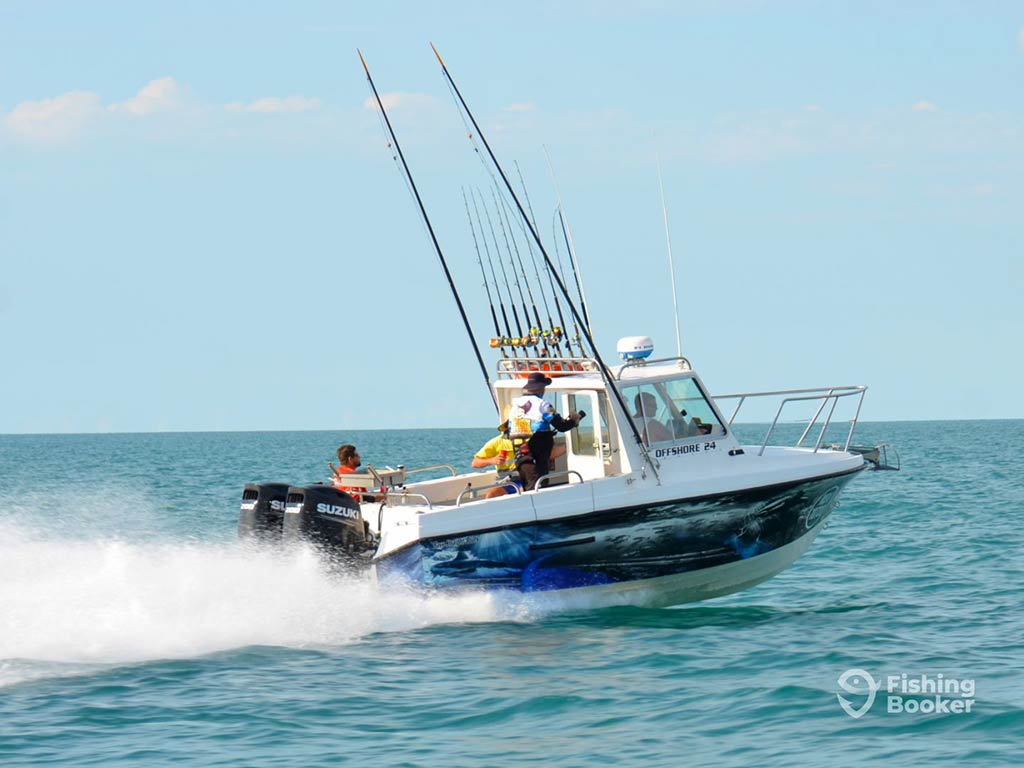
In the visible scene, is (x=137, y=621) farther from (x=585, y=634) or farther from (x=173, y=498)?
(x=173, y=498)

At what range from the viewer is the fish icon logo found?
8.32 m

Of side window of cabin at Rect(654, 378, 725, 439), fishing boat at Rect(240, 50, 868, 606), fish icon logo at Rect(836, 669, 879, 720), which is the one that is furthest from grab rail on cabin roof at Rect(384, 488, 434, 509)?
fish icon logo at Rect(836, 669, 879, 720)

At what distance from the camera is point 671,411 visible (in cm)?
1132

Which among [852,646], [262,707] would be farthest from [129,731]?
[852,646]

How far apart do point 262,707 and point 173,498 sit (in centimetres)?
2285

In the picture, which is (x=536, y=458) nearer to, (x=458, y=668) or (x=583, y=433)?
(x=583, y=433)

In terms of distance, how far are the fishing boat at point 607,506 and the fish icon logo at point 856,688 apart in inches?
84.8

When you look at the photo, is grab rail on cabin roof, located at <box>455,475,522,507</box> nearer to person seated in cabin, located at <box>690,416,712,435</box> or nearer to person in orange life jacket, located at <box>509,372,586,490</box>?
person in orange life jacket, located at <box>509,372,586,490</box>

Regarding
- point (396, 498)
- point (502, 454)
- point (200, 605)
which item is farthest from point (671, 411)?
point (200, 605)

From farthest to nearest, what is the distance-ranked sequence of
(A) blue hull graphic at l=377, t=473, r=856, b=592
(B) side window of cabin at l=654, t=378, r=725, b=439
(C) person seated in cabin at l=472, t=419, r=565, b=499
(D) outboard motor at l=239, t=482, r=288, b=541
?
(C) person seated in cabin at l=472, t=419, r=565, b=499, (B) side window of cabin at l=654, t=378, r=725, b=439, (D) outboard motor at l=239, t=482, r=288, b=541, (A) blue hull graphic at l=377, t=473, r=856, b=592

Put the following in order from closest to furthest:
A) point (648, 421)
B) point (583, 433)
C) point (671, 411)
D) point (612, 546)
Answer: point (612, 546) → point (648, 421) → point (671, 411) → point (583, 433)

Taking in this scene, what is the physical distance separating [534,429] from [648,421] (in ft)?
3.20

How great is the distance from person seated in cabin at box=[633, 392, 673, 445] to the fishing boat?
1 cm

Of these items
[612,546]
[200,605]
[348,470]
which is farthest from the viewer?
[348,470]
